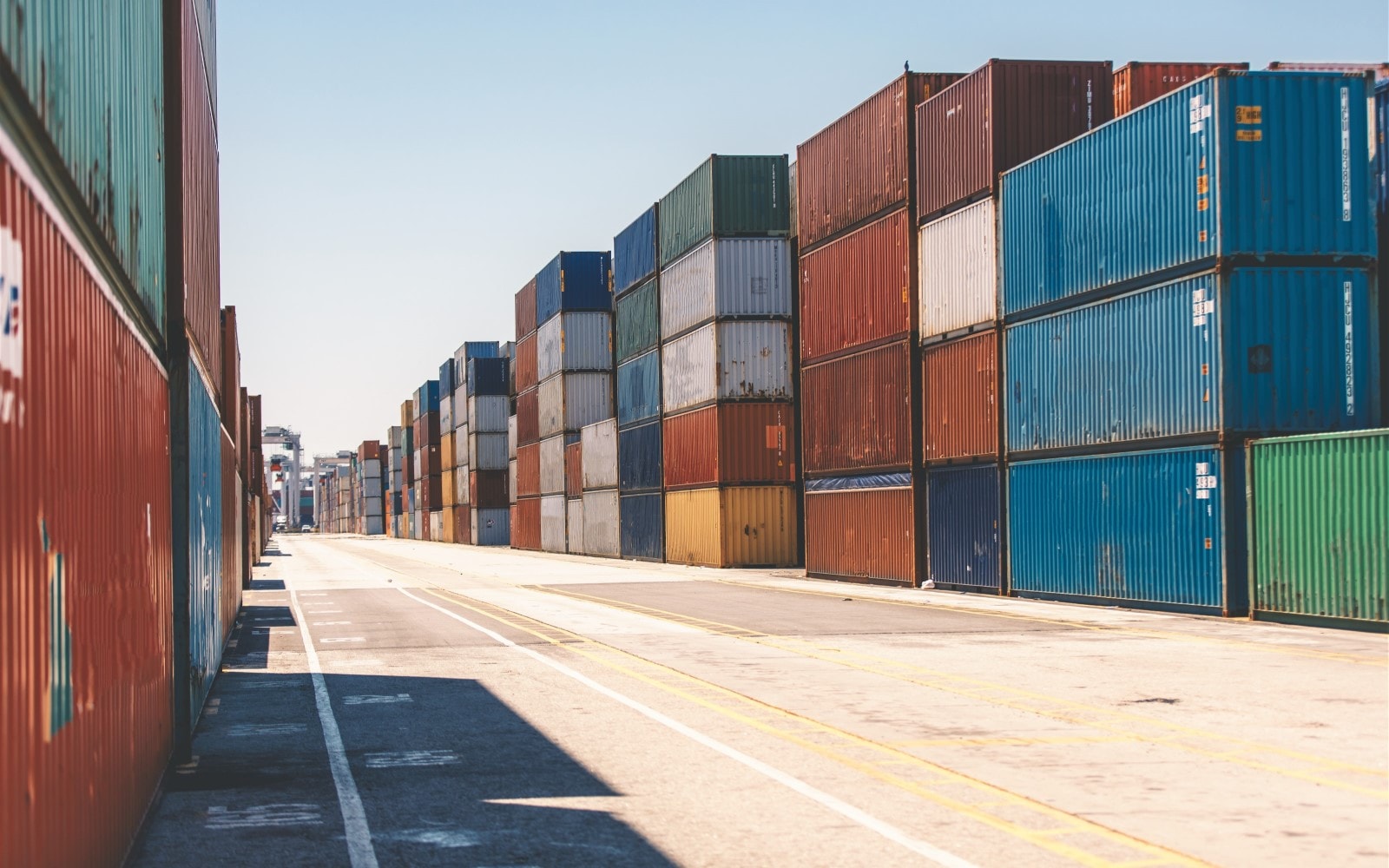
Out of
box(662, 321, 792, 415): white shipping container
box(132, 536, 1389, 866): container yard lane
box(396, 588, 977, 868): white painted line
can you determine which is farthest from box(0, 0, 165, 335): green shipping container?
box(662, 321, 792, 415): white shipping container

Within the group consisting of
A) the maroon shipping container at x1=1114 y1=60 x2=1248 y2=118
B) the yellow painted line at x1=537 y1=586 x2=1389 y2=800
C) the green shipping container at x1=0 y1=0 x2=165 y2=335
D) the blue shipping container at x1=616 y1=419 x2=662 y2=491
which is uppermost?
the maroon shipping container at x1=1114 y1=60 x2=1248 y2=118

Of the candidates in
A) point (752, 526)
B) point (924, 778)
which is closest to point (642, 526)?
point (752, 526)

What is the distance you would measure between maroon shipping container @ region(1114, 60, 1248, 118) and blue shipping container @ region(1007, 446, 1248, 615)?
8867mm

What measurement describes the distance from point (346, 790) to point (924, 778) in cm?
447

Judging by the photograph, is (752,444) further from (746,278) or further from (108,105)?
(108,105)

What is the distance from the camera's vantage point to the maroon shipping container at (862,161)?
124 feet

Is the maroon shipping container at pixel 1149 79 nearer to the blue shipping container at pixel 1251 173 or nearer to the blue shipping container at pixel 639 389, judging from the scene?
the blue shipping container at pixel 1251 173

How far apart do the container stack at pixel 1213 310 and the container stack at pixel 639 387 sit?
33.3 metres

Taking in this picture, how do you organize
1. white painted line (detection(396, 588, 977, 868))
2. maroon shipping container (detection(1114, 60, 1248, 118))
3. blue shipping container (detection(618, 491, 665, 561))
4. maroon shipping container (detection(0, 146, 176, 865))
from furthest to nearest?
blue shipping container (detection(618, 491, 665, 561)), maroon shipping container (detection(1114, 60, 1248, 118)), white painted line (detection(396, 588, 977, 868)), maroon shipping container (detection(0, 146, 176, 865))

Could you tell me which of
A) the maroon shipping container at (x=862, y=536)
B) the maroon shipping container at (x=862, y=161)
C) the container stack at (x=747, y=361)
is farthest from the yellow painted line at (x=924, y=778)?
the container stack at (x=747, y=361)

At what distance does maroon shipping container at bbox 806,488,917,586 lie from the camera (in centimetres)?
3822

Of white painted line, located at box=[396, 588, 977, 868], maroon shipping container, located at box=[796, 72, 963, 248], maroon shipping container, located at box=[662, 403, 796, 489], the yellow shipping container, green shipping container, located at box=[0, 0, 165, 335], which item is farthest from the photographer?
→ the yellow shipping container

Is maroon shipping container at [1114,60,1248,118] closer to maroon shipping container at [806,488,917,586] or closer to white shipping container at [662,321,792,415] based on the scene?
maroon shipping container at [806,488,917,586]

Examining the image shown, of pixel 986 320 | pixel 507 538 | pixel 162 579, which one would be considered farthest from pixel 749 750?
pixel 507 538
